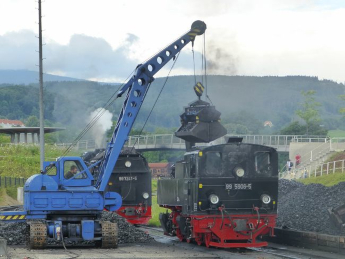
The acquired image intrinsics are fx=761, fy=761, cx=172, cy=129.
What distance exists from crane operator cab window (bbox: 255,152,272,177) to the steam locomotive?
1018 cm

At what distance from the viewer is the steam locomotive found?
33875 mm

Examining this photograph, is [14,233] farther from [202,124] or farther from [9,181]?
[9,181]

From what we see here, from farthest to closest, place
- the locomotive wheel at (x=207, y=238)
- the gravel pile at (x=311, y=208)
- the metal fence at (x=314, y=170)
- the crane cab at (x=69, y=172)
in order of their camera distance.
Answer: the metal fence at (x=314, y=170) → the gravel pile at (x=311, y=208) → the locomotive wheel at (x=207, y=238) → the crane cab at (x=69, y=172)

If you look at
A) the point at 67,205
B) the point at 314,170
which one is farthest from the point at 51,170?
the point at 314,170

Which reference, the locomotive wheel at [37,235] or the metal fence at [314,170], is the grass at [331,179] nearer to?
the metal fence at [314,170]

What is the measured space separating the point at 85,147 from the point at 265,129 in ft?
62.0

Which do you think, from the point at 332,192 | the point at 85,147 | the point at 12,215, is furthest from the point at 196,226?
the point at 85,147

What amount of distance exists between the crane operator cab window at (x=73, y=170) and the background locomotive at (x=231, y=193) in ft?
11.9

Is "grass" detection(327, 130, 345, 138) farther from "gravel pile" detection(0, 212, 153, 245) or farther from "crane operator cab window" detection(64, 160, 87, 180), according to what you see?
"crane operator cab window" detection(64, 160, 87, 180)

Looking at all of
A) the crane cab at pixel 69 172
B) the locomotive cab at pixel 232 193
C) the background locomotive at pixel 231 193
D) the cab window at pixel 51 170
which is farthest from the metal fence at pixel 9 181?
the locomotive cab at pixel 232 193

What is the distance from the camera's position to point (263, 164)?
2509cm

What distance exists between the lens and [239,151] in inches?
983

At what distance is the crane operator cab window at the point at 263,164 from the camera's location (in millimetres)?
24969

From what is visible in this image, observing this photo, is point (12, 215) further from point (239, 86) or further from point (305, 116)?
point (305, 116)
